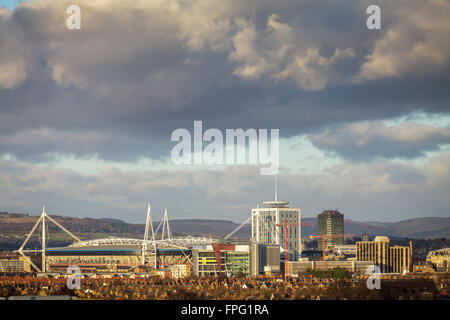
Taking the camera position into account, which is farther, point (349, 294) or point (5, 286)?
point (5, 286)

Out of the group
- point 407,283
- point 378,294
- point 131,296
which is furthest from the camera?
point 407,283
